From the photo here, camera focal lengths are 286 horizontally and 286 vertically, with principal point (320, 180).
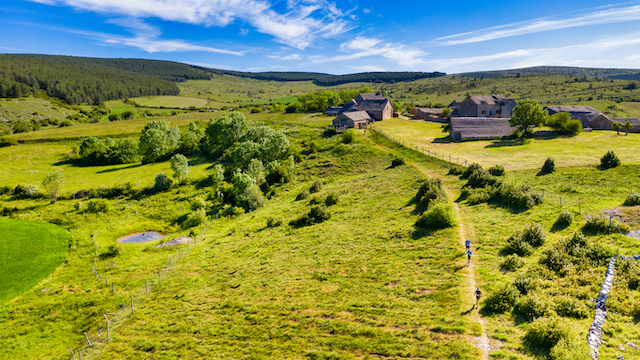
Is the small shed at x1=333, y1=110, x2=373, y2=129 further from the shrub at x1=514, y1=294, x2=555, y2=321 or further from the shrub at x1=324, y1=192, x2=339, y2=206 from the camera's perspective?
the shrub at x1=514, y1=294, x2=555, y2=321

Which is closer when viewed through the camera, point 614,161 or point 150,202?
point 614,161

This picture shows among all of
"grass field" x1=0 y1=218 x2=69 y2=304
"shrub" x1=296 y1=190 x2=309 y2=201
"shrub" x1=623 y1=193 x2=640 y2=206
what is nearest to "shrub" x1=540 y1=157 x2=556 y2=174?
"shrub" x1=623 y1=193 x2=640 y2=206

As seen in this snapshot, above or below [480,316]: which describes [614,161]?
above

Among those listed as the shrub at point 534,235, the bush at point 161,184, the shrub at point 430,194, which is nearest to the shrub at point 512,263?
the shrub at point 534,235

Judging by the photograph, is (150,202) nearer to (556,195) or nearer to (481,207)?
(481,207)

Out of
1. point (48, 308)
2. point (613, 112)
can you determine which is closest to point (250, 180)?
point (48, 308)

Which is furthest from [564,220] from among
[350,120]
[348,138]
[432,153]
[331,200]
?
[350,120]

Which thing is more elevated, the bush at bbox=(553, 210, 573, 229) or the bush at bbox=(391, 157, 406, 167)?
the bush at bbox=(391, 157, 406, 167)

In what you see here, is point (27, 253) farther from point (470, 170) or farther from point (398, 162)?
point (470, 170)
